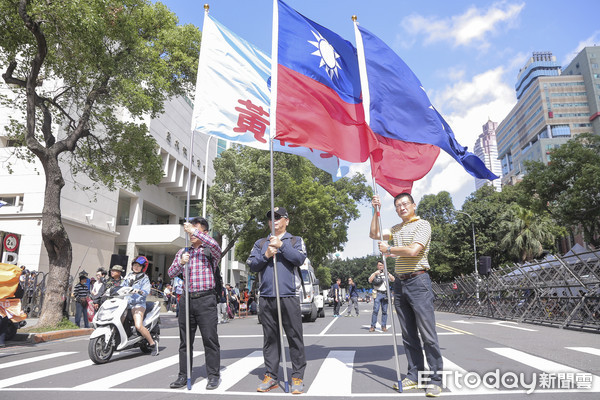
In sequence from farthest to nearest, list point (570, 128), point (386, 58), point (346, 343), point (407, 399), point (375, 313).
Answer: point (570, 128) < point (375, 313) < point (346, 343) < point (386, 58) < point (407, 399)

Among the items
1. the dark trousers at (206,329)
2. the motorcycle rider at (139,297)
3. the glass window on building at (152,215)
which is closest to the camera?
the dark trousers at (206,329)

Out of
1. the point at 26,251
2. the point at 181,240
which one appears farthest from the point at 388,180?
the point at 181,240

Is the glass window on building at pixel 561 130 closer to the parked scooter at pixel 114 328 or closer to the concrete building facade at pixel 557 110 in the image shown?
the concrete building facade at pixel 557 110

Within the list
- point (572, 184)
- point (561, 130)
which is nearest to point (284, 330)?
point (572, 184)

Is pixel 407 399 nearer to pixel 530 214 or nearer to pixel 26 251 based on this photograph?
pixel 26 251

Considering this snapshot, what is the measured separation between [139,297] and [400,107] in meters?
5.53

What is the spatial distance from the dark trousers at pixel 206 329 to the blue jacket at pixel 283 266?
686mm

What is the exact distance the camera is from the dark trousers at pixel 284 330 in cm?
467

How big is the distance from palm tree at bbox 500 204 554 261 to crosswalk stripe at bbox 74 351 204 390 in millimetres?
35609

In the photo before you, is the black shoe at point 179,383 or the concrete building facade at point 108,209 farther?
the concrete building facade at point 108,209

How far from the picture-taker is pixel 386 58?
6535mm

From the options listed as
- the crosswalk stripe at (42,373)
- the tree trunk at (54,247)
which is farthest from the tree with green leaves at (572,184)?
the crosswalk stripe at (42,373)

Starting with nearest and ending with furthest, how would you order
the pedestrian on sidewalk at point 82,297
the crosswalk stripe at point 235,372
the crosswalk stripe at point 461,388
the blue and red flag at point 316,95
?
1. the crosswalk stripe at point 461,388
2. the crosswalk stripe at point 235,372
3. the blue and red flag at point 316,95
4. the pedestrian on sidewalk at point 82,297

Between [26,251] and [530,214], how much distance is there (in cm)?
3781
